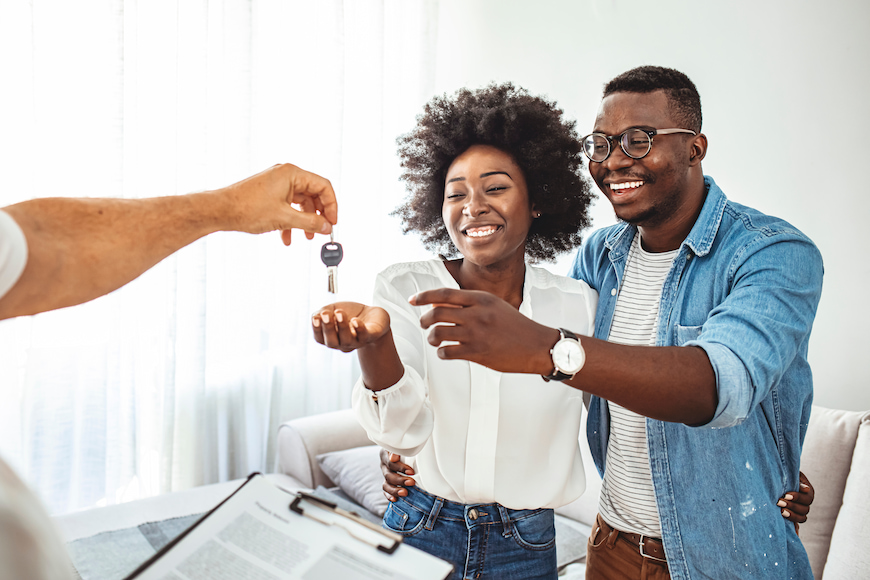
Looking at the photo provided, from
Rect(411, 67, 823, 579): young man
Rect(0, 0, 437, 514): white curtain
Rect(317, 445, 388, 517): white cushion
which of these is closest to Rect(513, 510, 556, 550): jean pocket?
Rect(411, 67, 823, 579): young man

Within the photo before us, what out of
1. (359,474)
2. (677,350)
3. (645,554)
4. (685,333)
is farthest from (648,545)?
(359,474)

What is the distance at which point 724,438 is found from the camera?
50.3 inches

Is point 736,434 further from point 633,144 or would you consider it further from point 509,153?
point 509,153

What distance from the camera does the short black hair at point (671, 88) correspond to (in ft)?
4.79

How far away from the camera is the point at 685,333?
4.33 feet

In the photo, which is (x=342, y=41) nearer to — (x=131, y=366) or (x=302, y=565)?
(x=131, y=366)

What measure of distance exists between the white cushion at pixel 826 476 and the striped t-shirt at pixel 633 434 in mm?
980

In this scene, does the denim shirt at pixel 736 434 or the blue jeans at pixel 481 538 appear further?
the blue jeans at pixel 481 538

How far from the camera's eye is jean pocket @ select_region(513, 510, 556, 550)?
134 cm

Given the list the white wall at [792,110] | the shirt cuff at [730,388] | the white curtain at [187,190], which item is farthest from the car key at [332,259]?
the white curtain at [187,190]

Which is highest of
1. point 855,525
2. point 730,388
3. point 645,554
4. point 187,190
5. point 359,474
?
point 187,190

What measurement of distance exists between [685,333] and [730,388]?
35 cm

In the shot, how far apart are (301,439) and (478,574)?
76.2 inches

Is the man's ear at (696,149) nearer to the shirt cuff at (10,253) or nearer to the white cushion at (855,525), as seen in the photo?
the white cushion at (855,525)
